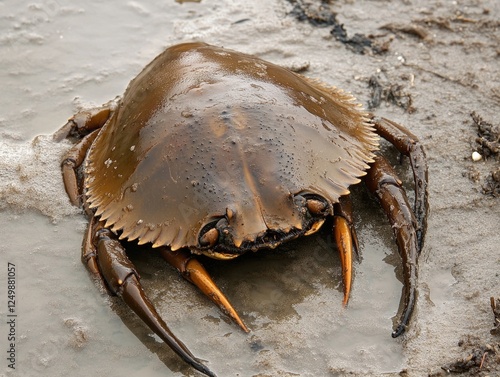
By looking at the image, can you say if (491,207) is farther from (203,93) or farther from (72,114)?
(72,114)

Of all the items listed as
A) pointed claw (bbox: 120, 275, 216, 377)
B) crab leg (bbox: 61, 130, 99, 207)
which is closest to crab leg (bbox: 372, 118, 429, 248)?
pointed claw (bbox: 120, 275, 216, 377)

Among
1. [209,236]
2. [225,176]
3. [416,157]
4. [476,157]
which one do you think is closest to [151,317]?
[209,236]

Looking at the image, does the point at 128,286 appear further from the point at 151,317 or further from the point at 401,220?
the point at 401,220

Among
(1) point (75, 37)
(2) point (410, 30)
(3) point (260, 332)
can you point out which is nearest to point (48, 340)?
(3) point (260, 332)

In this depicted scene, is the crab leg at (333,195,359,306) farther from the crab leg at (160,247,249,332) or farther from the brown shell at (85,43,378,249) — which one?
the crab leg at (160,247,249,332)

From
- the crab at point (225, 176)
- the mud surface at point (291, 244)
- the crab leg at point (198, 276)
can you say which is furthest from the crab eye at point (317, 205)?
the crab leg at point (198, 276)

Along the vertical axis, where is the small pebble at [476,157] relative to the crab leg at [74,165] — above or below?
above

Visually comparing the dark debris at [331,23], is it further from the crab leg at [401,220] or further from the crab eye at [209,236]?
the crab eye at [209,236]
